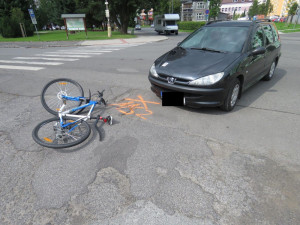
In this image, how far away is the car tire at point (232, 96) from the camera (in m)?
3.74

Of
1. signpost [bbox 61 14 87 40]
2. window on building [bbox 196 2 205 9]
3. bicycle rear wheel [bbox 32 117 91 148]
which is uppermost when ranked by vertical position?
window on building [bbox 196 2 205 9]

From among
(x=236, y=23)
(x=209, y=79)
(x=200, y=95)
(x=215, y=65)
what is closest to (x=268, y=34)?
(x=236, y=23)

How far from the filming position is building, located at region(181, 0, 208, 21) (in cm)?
7449

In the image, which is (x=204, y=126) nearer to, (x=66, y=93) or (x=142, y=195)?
(x=142, y=195)

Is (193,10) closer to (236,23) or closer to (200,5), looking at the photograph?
(200,5)

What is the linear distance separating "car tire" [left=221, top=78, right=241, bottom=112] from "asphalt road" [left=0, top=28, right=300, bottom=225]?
0.15 meters

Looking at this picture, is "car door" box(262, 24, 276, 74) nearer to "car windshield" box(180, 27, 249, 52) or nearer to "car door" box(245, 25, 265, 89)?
"car door" box(245, 25, 265, 89)

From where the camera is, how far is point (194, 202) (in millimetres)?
2053

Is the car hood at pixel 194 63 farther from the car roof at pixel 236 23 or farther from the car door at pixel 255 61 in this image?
the car roof at pixel 236 23

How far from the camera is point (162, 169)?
2.51m

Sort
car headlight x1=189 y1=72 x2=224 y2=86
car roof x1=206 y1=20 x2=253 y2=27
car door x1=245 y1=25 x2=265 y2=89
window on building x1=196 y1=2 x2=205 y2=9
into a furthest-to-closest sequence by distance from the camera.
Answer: window on building x1=196 y1=2 x2=205 y2=9
car roof x1=206 y1=20 x2=253 y2=27
car door x1=245 y1=25 x2=265 y2=89
car headlight x1=189 y1=72 x2=224 y2=86

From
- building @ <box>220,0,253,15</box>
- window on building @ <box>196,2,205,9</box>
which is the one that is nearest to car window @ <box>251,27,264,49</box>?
window on building @ <box>196,2,205,9</box>

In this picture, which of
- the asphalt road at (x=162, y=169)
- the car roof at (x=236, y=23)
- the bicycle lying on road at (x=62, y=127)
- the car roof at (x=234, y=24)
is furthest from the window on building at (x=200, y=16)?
the bicycle lying on road at (x=62, y=127)

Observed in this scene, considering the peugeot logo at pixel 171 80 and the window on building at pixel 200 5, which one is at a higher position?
the window on building at pixel 200 5
